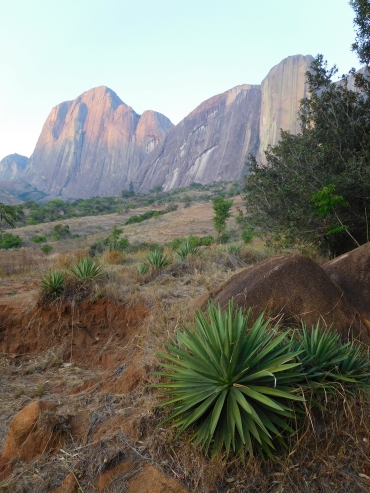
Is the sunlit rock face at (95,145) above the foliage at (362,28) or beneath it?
above

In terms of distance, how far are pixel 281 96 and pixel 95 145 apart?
81.1m

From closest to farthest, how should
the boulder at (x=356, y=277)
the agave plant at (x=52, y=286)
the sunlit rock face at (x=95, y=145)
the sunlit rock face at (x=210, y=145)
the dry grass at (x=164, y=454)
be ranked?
1. the dry grass at (x=164, y=454)
2. the boulder at (x=356, y=277)
3. the agave plant at (x=52, y=286)
4. the sunlit rock face at (x=210, y=145)
5. the sunlit rock face at (x=95, y=145)

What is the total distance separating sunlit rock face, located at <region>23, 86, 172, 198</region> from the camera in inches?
5251

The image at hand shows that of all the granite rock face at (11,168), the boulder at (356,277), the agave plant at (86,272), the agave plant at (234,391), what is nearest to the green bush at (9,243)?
the agave plant at (86,272)

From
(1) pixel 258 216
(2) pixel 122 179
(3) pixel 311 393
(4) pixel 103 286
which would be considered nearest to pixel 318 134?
(1) pixel 258 216

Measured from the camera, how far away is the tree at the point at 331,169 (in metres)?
7.97

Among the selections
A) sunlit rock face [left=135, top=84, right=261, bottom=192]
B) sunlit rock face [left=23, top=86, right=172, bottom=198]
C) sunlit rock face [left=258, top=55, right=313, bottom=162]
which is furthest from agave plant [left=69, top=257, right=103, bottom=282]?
sunlit rock face [left=23, top=86, right=172, bottom=198]

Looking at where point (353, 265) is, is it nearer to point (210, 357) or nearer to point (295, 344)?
point (295, 344)

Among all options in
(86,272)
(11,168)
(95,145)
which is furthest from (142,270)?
(11,168)

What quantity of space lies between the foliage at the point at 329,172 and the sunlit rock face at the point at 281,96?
224 feet

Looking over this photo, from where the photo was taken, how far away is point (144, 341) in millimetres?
4688

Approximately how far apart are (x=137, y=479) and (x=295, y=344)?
5.43ft

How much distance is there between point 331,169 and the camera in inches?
331

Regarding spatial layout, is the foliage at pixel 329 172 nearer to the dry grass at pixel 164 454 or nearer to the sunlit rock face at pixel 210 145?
the dry grass at pixel 164 454
